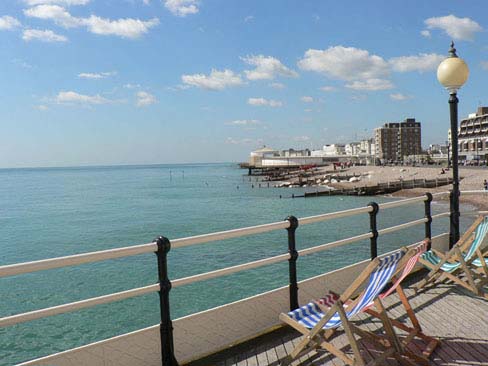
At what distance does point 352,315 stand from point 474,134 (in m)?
158

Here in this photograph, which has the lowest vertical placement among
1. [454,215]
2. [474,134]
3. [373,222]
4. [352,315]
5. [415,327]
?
[415,327]

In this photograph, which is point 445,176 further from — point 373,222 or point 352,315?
point 352,315

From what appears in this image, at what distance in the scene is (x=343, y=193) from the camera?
219ft

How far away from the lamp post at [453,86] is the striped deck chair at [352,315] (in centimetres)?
421

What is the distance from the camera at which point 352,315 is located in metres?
3.29

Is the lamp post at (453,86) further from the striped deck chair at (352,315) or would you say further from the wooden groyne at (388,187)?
the wooden groyne at (388,187)

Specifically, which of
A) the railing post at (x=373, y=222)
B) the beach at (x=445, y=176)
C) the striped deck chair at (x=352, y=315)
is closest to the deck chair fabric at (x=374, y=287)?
the striped deck chair at (x=352, y=315)

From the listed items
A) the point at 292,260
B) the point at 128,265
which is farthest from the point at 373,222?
the point at 128,265

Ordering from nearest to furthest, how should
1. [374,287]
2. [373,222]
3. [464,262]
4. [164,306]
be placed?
[374,287]
[164,306]
[464,262]
[373,222]

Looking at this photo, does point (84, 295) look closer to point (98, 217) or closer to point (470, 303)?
point (470, 303)

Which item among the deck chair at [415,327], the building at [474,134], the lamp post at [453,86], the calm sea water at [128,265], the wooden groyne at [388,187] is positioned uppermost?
the building at [474,134]

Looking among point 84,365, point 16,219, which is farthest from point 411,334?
point 16,219

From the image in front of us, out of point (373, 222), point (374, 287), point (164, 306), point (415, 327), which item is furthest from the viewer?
point (373, 222)

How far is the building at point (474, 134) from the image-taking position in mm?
130000
